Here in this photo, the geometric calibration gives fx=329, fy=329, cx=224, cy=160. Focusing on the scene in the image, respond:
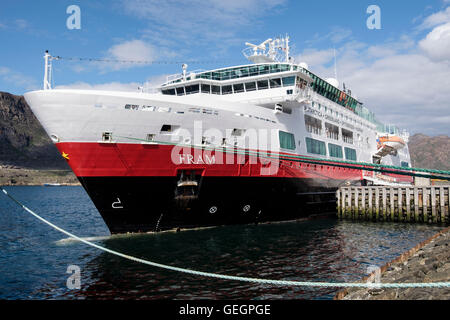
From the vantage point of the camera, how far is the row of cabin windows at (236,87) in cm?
2161

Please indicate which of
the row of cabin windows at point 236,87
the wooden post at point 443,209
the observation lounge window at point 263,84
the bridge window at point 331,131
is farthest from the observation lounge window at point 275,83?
the wooden post at point 443,209

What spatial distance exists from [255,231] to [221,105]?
23.1 ft

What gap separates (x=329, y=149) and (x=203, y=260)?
56.5ft

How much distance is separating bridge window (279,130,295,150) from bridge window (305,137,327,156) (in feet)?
7.40

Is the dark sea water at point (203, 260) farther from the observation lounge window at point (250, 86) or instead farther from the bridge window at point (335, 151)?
the observation lounge window at point (250, 86)

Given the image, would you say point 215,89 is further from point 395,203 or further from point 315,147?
point 395,203

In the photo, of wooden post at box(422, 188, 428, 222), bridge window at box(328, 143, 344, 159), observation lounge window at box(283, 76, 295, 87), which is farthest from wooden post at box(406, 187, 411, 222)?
observation lounge window at box(283, 76, 295, 87)

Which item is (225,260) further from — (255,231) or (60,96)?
(60,96)

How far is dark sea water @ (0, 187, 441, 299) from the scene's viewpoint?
377 inches

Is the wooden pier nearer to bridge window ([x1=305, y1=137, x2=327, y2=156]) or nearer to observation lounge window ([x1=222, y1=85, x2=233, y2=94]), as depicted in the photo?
bridge window ([x1=305, y1=137, x2=327, y2=156])

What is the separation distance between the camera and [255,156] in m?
18.0

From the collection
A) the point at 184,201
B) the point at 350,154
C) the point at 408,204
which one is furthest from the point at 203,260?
the point at 350,154

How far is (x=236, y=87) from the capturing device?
2244 centimetres
